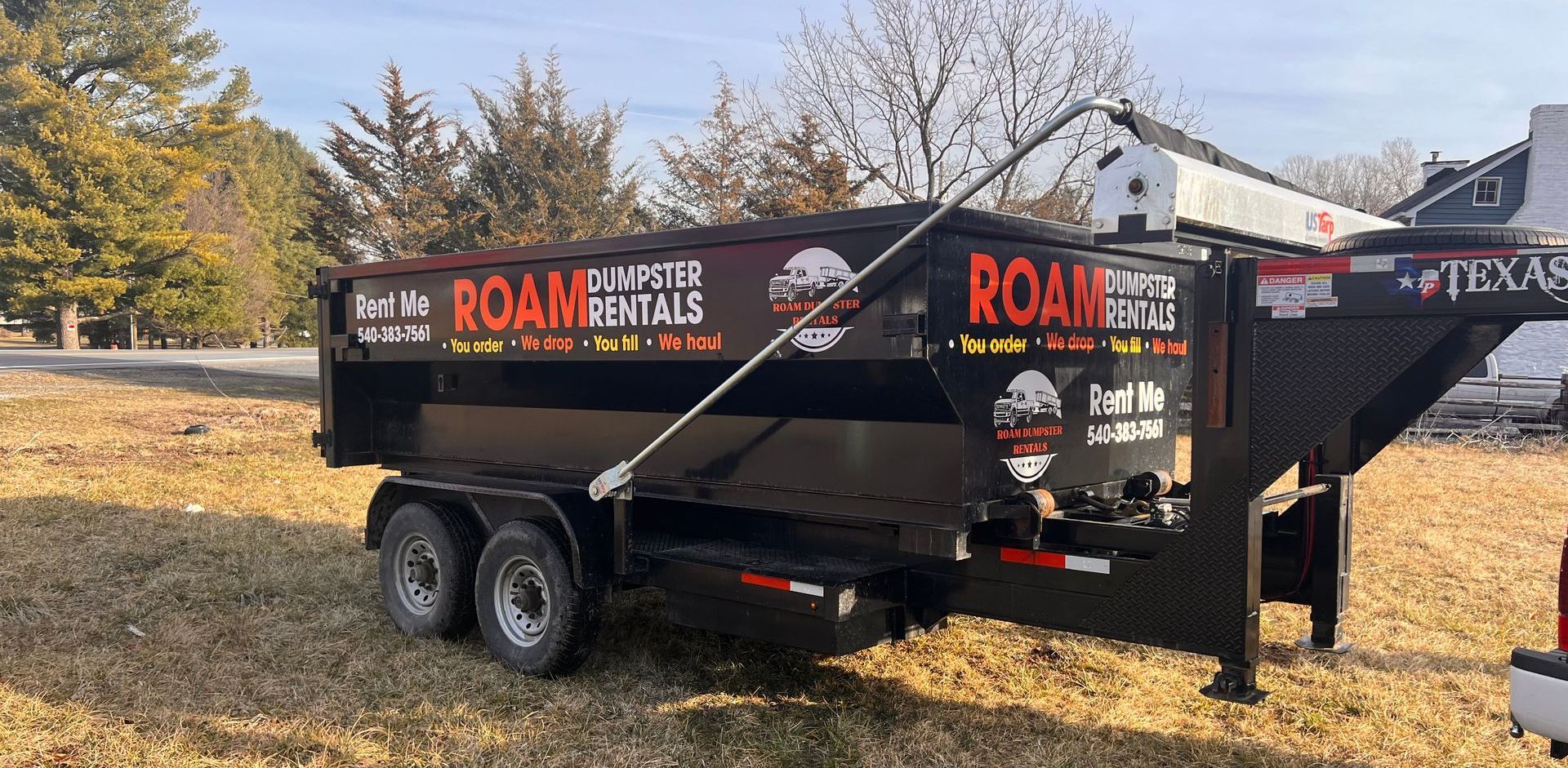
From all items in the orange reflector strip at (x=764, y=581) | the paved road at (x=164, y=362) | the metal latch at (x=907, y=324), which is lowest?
the orange reflector strip at (x=764, y=581)

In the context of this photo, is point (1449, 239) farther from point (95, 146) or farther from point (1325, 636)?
point (95, 146)

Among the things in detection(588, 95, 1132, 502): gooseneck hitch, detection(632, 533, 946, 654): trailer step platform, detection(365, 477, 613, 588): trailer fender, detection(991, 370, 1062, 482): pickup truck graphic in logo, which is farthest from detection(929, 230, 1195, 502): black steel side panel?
detection(365, 477, 613, 588): trailer fender

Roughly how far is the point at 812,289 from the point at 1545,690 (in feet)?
8.76

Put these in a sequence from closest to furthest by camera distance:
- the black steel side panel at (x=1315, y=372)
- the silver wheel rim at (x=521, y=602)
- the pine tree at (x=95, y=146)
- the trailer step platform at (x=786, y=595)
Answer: the black steel side panel at (x=1315, y=372)
the trailer step platform at (x=786, y=595)
the silver wheel rim at (x=521, y=602)
the pine tree at (x=95, y=146)

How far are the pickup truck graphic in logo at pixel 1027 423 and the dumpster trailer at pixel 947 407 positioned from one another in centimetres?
2

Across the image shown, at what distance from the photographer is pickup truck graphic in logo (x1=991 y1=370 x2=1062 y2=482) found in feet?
13.9

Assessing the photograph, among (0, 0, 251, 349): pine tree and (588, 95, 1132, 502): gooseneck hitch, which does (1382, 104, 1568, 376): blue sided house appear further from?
(0, 0, 251, 349): pine tree

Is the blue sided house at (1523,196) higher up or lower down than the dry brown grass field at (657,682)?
higher up

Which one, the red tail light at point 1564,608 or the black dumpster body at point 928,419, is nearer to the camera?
the red tail light at point 1564,608

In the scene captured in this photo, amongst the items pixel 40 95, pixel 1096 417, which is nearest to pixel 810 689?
pixel 1096 417

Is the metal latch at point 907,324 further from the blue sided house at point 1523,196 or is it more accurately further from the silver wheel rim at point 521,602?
the blue sided house at point 1523,196

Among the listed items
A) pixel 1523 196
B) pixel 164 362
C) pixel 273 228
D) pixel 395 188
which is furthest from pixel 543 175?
pixel 273 228

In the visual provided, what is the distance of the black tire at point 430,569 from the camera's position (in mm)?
5770

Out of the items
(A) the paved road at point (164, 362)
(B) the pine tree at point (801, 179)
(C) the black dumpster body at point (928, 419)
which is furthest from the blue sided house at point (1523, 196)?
(A) the paved road at point (164, 362)
